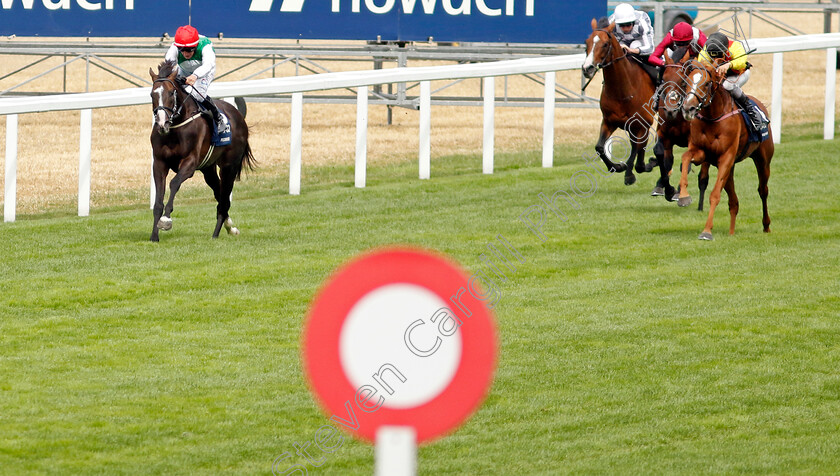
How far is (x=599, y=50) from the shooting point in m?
12.4

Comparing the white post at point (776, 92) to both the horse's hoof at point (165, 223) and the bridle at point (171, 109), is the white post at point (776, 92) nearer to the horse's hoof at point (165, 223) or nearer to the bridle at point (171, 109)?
the bridle at point (171, 109)

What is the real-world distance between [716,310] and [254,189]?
7.25 m

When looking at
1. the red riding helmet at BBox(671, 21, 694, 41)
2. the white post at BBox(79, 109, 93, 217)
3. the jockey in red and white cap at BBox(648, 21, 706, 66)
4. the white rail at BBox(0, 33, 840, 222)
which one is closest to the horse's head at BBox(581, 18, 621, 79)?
the jockey in red and white cap at BBox(648, 21, 706, 66)

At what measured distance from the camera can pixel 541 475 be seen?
5039 mm

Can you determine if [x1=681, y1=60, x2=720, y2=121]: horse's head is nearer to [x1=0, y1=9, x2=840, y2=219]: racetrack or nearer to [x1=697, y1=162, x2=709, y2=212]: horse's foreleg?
[x1=697, y1=162, x2=709, y2=212]: horse's foreleg

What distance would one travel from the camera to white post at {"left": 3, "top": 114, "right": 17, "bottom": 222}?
11.4 meters

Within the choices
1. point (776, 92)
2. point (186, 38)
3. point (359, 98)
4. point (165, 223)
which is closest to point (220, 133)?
point (186, 38)

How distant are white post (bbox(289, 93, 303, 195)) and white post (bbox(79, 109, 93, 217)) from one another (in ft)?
6.87

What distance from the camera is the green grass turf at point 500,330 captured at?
541 centimetres

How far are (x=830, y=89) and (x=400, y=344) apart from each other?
49.2 feet

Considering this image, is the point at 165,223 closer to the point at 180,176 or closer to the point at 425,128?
the point at 180,176

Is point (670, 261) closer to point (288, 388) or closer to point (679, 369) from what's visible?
point (679, 369)

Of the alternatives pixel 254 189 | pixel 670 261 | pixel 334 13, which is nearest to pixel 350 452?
pixel 670 261

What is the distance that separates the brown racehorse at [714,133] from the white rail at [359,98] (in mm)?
3359
